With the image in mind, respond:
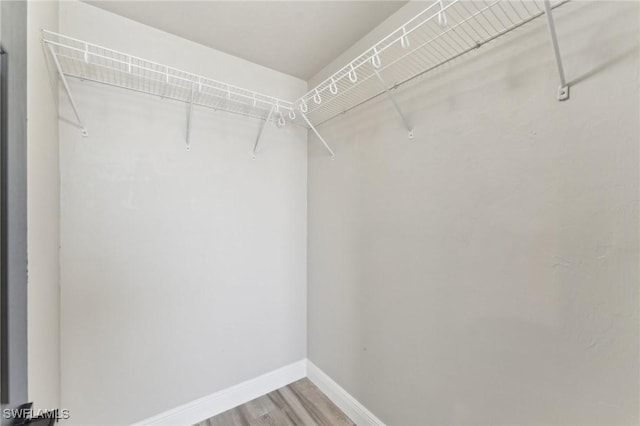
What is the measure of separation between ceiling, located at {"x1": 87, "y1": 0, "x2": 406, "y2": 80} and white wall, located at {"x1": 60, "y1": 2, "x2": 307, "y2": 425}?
0.09 meters

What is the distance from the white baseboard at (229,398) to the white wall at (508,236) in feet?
1.97

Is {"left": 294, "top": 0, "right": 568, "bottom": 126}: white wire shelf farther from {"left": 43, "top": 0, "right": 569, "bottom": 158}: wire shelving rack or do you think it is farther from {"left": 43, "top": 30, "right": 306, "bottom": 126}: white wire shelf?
{"left": 43, "top": 30, "right": 306, "bottom": 126}: white wire shelf

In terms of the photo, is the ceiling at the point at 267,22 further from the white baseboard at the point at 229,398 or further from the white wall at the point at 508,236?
the white baseboard at the point at 229,398

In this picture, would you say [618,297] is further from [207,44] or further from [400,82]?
[207,44]

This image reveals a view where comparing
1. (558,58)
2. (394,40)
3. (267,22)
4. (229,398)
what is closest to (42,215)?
(267,22)

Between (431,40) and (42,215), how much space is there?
1.53 m

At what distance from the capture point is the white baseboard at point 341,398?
1.52 meters

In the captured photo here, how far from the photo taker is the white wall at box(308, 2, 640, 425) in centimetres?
74

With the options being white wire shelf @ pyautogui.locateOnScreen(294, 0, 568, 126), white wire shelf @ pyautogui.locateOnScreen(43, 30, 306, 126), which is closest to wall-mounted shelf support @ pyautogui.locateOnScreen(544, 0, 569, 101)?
white wire shelf @ pyautogui.locateOnScreen(294, 0, 568, 126)

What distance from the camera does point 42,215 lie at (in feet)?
3.05

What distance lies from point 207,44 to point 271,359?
2.17 meters

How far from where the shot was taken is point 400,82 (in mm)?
1252

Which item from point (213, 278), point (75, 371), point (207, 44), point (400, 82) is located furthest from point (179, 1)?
point (75, 371)

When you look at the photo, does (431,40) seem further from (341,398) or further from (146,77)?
(341,398)
